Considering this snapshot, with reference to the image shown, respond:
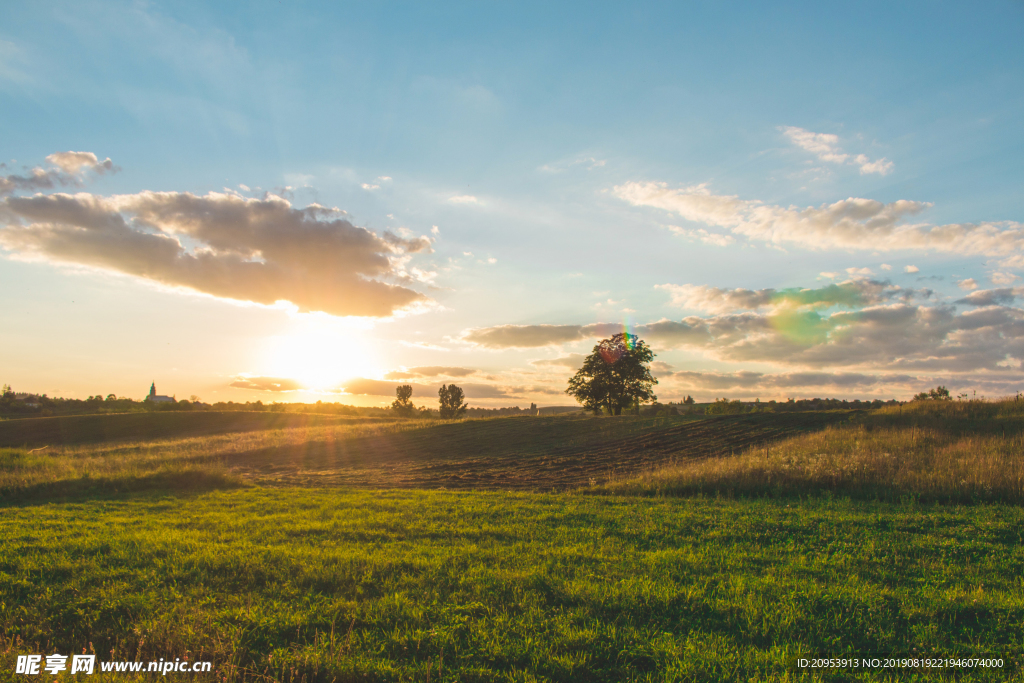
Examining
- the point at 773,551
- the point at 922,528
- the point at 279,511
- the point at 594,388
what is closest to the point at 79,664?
the point at 279,511

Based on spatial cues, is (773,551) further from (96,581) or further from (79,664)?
(96,581)

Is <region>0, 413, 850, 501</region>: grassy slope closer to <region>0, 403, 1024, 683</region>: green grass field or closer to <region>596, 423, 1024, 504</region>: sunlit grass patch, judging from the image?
<region>0, 403, 1024, 683</region>: green grass field

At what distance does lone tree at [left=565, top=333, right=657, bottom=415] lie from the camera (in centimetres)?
6550

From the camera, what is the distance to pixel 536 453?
3325 centimetres

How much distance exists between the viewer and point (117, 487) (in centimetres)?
1772

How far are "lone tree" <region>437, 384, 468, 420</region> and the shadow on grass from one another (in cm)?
8727

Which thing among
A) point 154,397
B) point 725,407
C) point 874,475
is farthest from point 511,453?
point 154,397

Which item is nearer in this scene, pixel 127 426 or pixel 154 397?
pixel 127 426

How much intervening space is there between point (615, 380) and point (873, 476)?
50117 millimetres

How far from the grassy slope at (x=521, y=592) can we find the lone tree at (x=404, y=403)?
102208 mm

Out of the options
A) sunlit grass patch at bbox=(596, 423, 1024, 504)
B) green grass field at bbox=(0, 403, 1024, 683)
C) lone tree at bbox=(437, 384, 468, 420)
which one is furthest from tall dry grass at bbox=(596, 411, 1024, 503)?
lone tree at bbox=(437, 384, 468, 420)

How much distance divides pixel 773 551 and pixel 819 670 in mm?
4336

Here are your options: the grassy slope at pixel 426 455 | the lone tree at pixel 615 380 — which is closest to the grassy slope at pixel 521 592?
the grassy slope at pixel 426 455

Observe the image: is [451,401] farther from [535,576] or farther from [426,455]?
[535,576]
